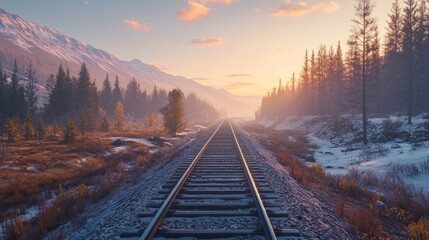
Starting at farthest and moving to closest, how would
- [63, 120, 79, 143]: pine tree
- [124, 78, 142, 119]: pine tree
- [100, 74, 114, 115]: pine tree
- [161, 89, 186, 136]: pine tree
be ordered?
[124, 78, 142, 119]: pine tree
[100, 74, 114, 115]: pine tree
[161, 89, 186, 136]: pine tree
[63, 120, 79, 143]: pine tree

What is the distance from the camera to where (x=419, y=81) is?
48.8m

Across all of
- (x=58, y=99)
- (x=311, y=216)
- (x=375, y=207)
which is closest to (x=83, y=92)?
(x=58, y=99)

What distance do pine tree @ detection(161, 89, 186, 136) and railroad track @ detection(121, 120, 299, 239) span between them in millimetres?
25876

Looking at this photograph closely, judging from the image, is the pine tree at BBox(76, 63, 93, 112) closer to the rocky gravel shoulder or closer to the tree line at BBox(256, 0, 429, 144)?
the tree line at BBox(256, 0, 429, 144)

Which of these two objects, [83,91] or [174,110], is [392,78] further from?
[83,91]

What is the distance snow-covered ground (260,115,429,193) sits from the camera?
15821mm

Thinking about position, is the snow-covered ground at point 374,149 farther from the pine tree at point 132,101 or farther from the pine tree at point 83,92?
the pine tree at point 132,101

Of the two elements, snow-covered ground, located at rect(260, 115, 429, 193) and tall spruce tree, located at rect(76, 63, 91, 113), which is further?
tall spruce tree, located at rect(76, 63, 91, 113)

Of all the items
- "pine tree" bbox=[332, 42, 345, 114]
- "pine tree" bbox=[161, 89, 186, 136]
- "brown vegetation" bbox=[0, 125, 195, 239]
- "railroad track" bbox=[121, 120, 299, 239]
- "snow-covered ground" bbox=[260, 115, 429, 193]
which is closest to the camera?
"railroad track" bbox=[121, 120, 299, 239]

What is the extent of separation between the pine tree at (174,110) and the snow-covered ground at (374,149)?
15342 mm

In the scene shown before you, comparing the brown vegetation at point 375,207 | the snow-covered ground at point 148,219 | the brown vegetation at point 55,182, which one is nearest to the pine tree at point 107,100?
the brown vegetation at point 55,182

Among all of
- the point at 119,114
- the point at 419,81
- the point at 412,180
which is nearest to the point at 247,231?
the point at 412,180

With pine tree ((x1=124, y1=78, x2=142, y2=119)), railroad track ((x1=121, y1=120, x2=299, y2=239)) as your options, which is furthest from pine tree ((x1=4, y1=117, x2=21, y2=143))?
pine tree ((x1=124, y1=78, x2=142, y2=119))

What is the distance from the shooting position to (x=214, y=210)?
676 centimetres
